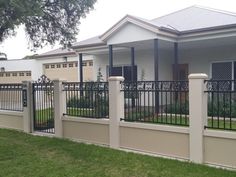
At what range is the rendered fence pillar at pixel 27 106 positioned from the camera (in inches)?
416

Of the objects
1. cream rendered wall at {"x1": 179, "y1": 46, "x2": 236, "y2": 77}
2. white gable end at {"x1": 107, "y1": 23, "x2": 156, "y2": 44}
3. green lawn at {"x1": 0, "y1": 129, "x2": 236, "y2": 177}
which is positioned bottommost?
green lawn at {"x1": 0, "y1": 129, "x2": 236, "y2": 177}

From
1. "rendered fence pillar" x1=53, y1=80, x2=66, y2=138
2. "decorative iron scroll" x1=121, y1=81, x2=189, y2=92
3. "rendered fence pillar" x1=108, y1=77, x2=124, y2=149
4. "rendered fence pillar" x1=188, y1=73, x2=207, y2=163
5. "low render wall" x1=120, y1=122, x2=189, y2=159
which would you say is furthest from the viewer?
"rendered fence pillar" x1=53, y1=80, x2=66, y2=138

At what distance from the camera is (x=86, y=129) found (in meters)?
8.70

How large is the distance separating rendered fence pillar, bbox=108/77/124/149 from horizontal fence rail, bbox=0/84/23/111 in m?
4.37

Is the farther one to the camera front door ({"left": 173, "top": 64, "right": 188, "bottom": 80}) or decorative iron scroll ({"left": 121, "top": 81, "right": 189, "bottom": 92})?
front door ({"left": 173, "top": 64, "right": 188, "bottom": 80})

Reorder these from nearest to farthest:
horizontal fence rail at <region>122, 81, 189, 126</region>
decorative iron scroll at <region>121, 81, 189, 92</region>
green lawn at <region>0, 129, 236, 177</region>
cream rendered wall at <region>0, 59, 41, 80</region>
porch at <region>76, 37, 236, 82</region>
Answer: green lawn at <region>0, 129, 236, 177</region> < decorative iron scroll at <region>121, 81, 189, 92</region> < horizontal fence rail at <region>122, 81, 189, 126</region> < porch at <region>76, 37, 236, 82</region> < cream rendered wall at <region>0, 59, 41, 80</region>

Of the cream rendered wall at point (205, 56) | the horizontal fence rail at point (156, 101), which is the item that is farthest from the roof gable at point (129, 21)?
the horizontal fence rail at point (156, 101)

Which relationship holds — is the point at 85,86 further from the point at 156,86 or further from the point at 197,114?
the point at 197,114

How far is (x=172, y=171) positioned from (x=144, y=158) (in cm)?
105

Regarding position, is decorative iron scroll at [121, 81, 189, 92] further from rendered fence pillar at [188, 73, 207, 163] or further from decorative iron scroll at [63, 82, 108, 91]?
decorative iron scroll at [63, 82, 108, 91]

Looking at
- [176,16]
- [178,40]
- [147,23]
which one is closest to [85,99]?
[147,23]

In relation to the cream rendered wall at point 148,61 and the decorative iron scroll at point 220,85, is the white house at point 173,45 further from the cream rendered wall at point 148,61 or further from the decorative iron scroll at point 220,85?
the decorative iron scroll at point 220,85

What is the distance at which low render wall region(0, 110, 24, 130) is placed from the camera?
Result: 11005 millimetres

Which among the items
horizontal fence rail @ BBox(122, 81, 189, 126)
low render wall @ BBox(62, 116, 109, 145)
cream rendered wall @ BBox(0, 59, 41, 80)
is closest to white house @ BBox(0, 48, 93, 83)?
cream rendered wall @ BBox(0, 59, 41, 80)
